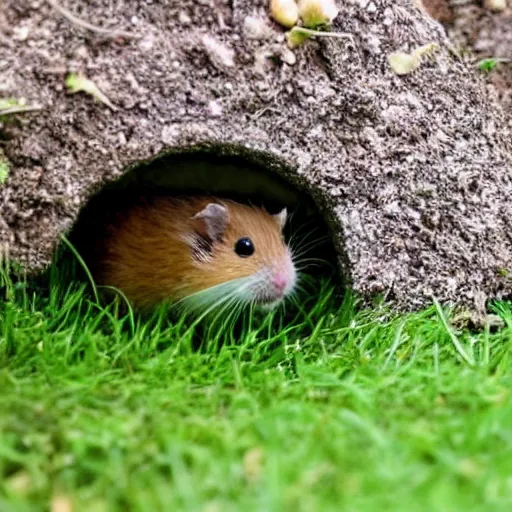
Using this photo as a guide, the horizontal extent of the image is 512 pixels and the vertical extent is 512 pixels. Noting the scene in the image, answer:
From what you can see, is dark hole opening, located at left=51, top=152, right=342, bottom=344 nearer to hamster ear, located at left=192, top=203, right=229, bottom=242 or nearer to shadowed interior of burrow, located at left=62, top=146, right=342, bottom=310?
shadowed interior of burrow, located at left=62, top=146, right=342, bottom=310

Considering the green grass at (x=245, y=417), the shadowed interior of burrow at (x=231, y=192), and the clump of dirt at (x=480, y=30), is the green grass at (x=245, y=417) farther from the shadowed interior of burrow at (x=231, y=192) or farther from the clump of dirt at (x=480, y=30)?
the clump of dirt at (x=480, y=30)

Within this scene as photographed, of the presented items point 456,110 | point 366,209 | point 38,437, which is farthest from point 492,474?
point 456,110

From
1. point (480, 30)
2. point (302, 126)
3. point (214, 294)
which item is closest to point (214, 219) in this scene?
point (214, 294)

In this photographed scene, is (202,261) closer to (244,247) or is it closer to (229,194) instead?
(244,247)

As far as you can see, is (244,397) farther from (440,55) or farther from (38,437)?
(440,55)

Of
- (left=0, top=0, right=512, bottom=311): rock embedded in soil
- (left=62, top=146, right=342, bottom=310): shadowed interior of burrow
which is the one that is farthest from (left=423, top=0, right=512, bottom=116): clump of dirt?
(left=62, top=146, right=342, bottom=310): shadowed interior of burrow

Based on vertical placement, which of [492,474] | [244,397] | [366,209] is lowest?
[244,397]
